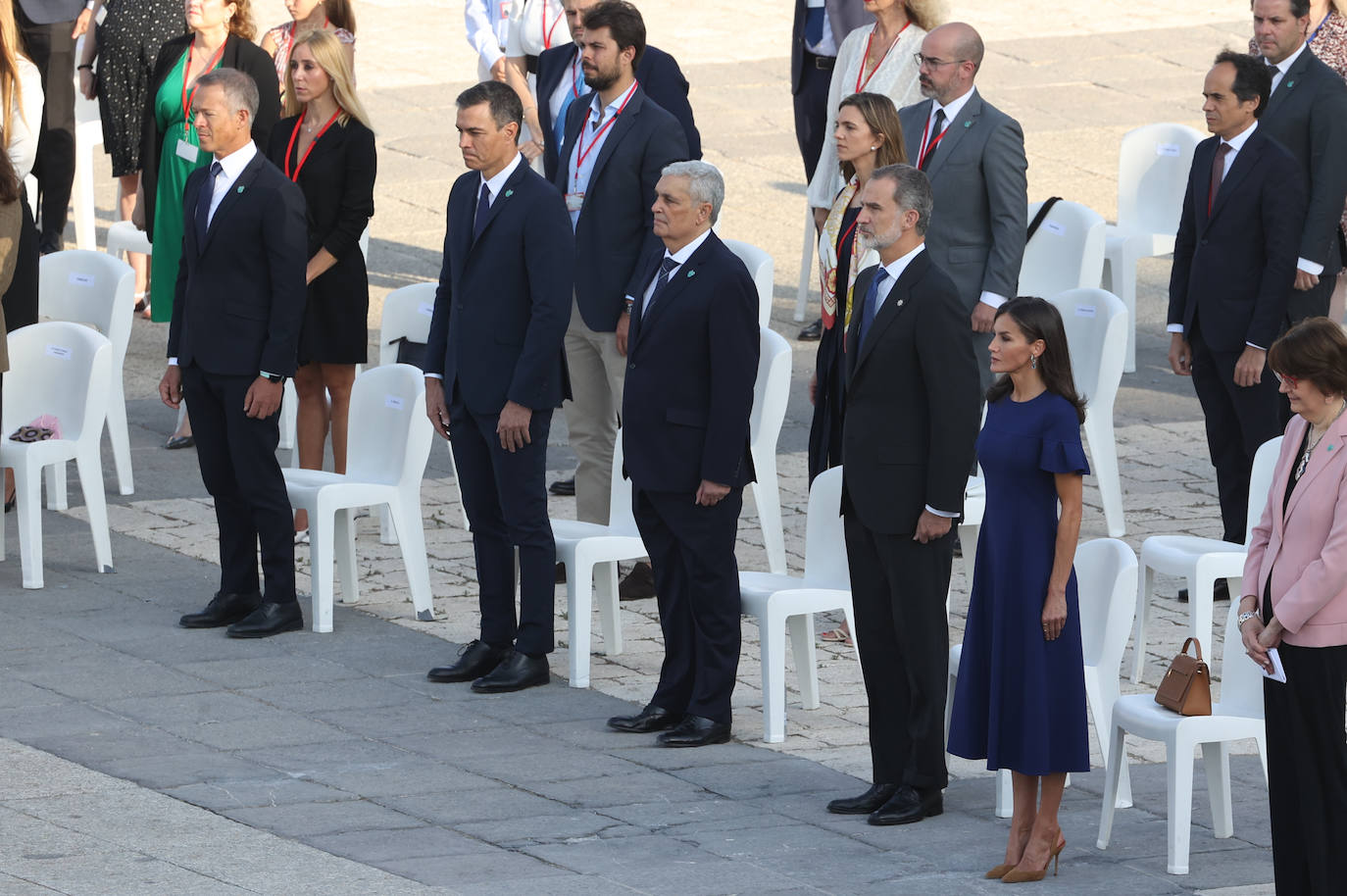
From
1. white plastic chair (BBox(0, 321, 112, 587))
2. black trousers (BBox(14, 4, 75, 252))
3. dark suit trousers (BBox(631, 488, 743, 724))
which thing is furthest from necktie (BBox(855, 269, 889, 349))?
black trousers (BBox(14, 4, 75, 252))

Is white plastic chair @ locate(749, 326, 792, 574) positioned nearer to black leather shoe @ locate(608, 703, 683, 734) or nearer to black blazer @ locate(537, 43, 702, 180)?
black blazer @ locate(537, 43, 702, 180)

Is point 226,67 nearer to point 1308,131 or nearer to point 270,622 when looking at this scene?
point 270,622

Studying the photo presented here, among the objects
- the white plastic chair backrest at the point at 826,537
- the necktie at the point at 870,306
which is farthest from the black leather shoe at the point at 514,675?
the necktie at the point at 870,306

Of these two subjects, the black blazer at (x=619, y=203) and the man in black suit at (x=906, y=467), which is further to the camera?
the black blazer at (x=619, y=203)

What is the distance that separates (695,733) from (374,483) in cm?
201

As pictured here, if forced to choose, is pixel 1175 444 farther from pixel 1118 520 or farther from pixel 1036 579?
pixel 1036 579

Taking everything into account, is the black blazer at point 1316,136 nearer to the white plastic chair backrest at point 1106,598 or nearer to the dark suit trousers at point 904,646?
the white plastic chair backrest at point 1106,598

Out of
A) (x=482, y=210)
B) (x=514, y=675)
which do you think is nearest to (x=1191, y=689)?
(x=514, y=675)

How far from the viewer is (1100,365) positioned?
9516 millimetres

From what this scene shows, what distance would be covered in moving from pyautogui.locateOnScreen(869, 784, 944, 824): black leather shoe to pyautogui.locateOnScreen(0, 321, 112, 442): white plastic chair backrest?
4.21m

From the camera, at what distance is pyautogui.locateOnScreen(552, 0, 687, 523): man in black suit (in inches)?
346

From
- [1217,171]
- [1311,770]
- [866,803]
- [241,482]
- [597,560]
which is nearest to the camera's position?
[1311,770]

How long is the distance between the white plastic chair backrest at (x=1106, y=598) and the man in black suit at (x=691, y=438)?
123cm

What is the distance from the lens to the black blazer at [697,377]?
734 cm
